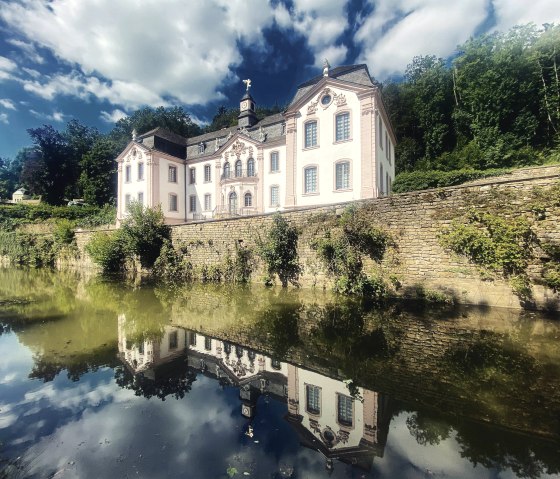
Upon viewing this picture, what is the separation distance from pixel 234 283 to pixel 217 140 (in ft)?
63.5

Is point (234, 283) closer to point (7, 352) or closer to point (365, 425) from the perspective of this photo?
point (7, 352)

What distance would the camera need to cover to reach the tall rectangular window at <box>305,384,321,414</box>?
379 centimetres

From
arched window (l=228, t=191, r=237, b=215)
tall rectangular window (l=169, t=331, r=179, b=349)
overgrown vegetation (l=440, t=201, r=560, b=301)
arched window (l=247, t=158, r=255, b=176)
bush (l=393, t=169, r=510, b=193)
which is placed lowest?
tall rectangular window (l=169, t=331, r=179, b=349)

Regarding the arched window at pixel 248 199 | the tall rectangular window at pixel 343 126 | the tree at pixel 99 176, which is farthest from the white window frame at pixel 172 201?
the tree at pixel 99 176

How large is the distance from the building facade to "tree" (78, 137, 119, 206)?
46.9 ft

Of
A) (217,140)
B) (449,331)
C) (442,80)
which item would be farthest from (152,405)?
(442,80)

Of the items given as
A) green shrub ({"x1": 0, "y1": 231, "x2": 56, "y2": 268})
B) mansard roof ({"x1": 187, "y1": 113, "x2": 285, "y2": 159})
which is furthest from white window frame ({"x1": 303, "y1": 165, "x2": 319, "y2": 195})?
green shrub ({"x1": 0, "y1": 231, "x2": 56, "y2": 268})

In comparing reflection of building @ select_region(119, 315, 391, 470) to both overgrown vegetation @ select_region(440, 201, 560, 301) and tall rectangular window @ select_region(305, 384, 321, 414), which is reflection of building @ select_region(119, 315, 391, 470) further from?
overgrown vegetation @ select_region(440, 201, 560, 301)

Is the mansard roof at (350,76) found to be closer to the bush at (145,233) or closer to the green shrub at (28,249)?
the bush at (145,233)

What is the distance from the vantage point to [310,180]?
19.4 metres

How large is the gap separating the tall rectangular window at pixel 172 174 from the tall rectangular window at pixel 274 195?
11.8 m

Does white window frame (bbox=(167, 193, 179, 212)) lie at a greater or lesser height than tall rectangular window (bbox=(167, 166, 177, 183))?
lesser

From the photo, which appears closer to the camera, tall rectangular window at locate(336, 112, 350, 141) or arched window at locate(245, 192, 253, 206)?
tall rectangular window at locate(336, 112, 350, 141)

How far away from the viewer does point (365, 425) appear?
3.41m
